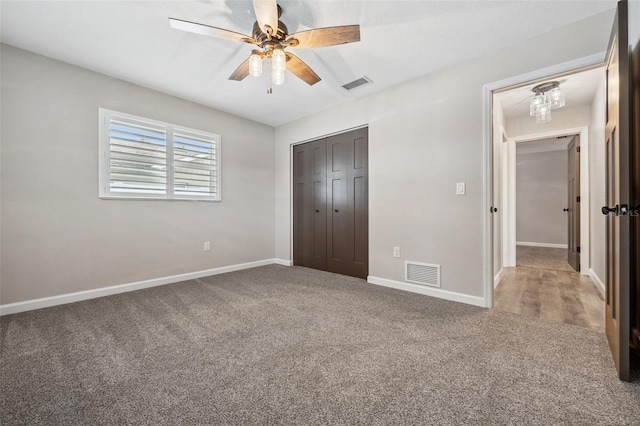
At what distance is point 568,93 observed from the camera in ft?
11.7

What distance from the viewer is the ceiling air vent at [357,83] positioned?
3.16 meters

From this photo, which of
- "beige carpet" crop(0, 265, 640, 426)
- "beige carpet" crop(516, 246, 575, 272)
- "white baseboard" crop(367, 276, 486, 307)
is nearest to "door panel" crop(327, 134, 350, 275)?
"white baseboard" crop(367, 276, 486, 307)

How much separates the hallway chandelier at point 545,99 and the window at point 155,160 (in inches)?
173

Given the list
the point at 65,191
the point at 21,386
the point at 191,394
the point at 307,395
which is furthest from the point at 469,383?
the point at 65,191

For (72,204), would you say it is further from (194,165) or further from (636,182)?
(636,182)

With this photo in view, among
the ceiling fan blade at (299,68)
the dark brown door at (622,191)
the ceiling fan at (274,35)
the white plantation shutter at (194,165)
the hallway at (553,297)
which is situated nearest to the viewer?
the dark brown door at (622,191)

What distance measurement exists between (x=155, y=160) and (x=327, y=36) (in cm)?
268

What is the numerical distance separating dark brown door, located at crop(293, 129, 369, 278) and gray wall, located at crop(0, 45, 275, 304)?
4.74ft

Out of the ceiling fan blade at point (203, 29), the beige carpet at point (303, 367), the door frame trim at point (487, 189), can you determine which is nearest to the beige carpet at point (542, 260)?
the door frame trim at point (487, 189)

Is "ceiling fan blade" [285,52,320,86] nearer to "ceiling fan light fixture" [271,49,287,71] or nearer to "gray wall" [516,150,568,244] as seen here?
"ceiling fan light fixture" [271,49,287,71]

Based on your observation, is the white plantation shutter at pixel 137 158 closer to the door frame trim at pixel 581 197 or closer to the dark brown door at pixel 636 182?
the dark brown door at pixel 636 182

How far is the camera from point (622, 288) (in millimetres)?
1457

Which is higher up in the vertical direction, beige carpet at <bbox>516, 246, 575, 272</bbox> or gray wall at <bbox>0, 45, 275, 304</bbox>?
gray wall at <bbox>0, 45, 275, 304</bbox>

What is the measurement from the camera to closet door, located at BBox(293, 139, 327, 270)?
4.22 m
